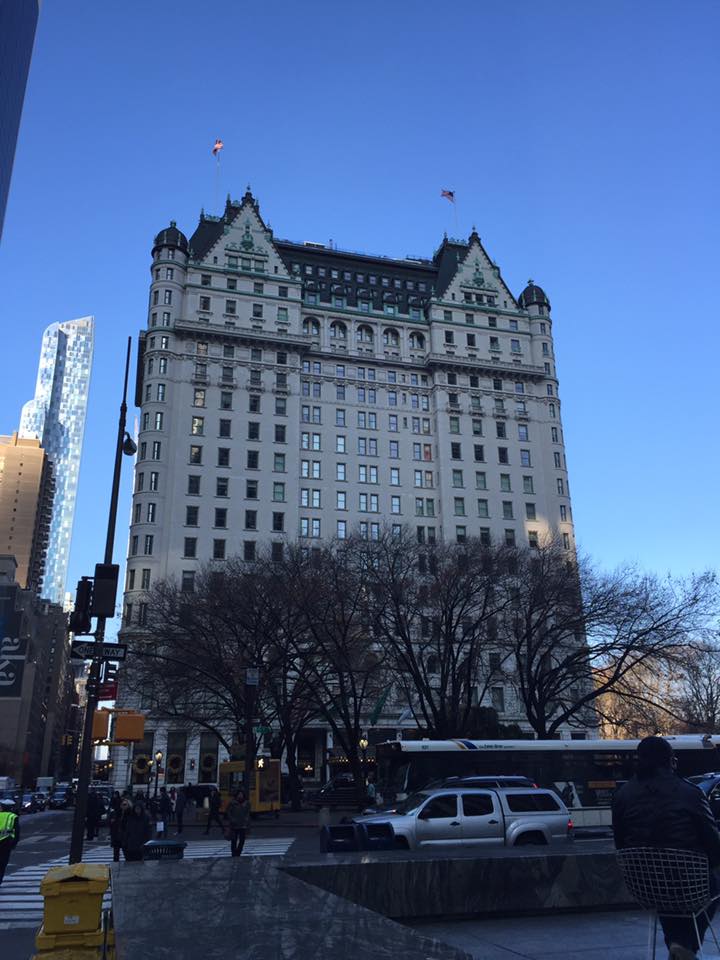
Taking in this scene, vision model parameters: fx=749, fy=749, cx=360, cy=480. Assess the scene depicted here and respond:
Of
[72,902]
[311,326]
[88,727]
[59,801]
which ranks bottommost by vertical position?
[59,801]

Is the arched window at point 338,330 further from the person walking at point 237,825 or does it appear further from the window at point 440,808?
the window at point 440,808

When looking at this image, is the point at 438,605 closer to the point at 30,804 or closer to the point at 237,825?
the point at 237,825

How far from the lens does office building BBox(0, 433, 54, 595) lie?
7234 inches

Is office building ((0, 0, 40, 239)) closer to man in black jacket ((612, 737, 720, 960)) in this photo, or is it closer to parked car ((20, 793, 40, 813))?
parked car ((20, 793, 40, 813))

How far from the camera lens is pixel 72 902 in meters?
6.73

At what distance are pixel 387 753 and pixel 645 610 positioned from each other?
15216 mm

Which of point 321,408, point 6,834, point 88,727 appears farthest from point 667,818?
point 321,408

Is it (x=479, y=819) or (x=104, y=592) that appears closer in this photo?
(x=104, y=592)

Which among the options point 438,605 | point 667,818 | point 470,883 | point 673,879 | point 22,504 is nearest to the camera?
point 673,879

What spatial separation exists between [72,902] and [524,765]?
85.5 feet

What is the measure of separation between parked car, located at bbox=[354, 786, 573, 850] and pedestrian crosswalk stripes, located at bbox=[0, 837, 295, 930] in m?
3.03

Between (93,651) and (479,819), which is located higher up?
(93,651)

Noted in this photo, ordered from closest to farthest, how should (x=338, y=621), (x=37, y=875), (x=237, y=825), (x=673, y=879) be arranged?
1. (x=673, y=879)
2. (x=37, y=875)
3. (x=237, y=825)
4. (x=338, y=621)

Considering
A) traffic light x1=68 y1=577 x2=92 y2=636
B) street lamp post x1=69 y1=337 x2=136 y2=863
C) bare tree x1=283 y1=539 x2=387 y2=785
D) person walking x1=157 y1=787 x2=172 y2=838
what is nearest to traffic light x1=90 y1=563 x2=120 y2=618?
traffic light x1=68 y1=577 x2=92 y2=636
